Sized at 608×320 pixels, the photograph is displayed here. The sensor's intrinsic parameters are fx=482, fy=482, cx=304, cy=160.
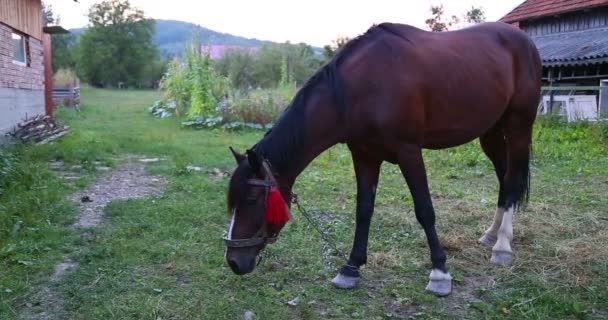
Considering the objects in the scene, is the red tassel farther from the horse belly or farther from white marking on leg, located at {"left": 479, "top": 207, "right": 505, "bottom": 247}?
white marking on leg, located at {"left": 479, "top": 207, "right": 505, "bottom": 247}

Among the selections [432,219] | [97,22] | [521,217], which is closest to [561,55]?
[521,217]

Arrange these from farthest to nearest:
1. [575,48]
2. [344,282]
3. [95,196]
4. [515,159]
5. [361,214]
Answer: [575,48] → [95,196] → [515,159] → [361,214] → [344,282]

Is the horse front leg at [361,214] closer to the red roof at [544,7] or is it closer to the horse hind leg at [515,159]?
the horse hind leg at [515,159]

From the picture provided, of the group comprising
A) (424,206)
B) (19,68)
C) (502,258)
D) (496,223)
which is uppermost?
(19,68)

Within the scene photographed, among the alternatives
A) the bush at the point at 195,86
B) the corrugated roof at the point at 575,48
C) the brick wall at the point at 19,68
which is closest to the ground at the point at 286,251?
the brick wall at the point at 19,68

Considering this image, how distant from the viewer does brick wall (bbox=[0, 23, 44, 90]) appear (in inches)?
360

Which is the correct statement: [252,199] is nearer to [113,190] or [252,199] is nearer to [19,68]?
[113,190]

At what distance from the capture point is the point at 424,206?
10.3 feet

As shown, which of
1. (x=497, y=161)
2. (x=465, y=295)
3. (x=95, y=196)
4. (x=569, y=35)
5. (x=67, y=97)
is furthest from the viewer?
(x=67, y=97)

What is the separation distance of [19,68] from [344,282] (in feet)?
32.4

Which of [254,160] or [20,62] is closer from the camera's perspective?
[254,160]

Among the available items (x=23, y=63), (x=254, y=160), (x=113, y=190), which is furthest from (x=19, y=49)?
(x=254, y=160)

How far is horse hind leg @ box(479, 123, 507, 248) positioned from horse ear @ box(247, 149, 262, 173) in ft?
7.38

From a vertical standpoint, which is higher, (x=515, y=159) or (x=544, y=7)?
(x=544, y=7)
